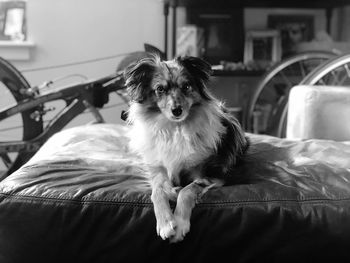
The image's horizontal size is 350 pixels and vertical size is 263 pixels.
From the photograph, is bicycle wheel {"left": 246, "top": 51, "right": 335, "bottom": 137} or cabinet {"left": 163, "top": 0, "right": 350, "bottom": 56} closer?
bicycle wheel {"left": 246, "top": 51, "right": 335, "bottom": 137}

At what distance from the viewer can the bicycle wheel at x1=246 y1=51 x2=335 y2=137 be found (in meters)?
2.88

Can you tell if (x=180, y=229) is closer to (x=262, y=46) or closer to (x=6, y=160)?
(x=6, y=160)

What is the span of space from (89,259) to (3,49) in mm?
2202

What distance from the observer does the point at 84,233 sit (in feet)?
4.11

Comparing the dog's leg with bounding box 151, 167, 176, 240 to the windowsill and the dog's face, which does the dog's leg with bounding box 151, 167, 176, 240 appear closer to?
the dog's face

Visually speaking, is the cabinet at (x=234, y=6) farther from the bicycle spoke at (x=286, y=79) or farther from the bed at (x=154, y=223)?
the bed at (x=154, y=223)

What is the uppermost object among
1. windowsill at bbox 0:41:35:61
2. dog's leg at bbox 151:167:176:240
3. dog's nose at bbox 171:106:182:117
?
windowsill at bbox 0:41:35:61

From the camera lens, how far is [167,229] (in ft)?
3.85

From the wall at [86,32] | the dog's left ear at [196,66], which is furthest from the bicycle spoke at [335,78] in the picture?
the dog's left ear at [196,66]

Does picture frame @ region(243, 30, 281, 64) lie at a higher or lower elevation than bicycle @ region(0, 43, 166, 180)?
higher

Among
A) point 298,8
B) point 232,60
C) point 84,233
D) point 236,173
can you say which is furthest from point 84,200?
point 298,8

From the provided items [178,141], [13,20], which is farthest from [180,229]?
[13,20]

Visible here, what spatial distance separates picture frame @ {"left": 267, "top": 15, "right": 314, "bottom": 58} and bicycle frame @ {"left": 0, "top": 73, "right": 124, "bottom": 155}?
4.40ft

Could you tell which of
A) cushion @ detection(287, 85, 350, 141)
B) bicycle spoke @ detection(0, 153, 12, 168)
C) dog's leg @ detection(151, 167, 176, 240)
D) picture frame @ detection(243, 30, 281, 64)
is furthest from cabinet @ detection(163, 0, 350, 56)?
dog's leg @ detection(151, 167, 176, 240)
